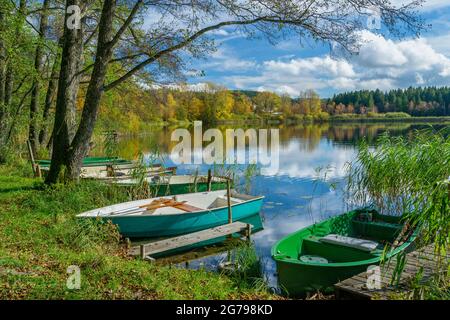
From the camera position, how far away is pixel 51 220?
8680 mm

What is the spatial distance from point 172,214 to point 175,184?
179 inches

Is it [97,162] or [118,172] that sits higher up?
[97,162]

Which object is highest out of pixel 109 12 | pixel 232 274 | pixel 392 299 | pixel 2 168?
pixel 109 12

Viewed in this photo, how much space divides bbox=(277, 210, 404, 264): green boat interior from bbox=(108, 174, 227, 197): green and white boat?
18.3 ft

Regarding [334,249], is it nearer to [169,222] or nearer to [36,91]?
[169,222]

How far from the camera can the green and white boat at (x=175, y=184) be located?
13.7 m

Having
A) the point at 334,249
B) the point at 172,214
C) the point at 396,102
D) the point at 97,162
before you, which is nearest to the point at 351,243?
the point at 334,249

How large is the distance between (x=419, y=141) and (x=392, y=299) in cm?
775

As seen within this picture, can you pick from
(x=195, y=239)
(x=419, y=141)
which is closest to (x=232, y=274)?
(x=195, y=239)

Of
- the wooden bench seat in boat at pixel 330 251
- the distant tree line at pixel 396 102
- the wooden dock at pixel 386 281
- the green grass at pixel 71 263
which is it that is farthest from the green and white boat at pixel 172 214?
the distant tree line at pixel 396 102

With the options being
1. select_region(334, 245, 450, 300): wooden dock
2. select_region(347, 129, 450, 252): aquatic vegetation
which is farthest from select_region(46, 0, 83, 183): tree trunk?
select_region(347, 129, 450, 252): aquatic vegetation

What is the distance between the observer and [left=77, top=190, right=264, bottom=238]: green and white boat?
980 centimetres

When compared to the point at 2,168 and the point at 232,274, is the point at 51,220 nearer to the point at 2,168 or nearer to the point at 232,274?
the point at 232,274

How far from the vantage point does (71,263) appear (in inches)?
236
